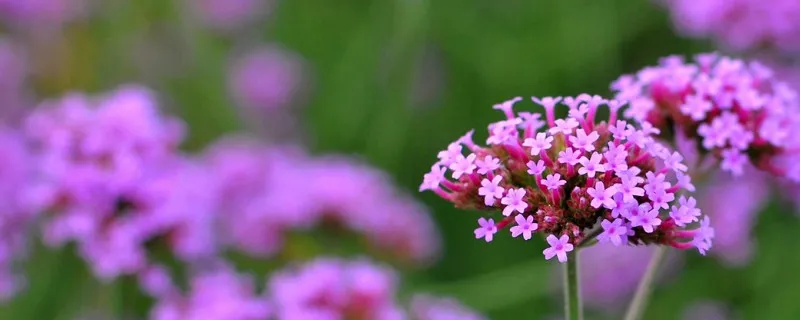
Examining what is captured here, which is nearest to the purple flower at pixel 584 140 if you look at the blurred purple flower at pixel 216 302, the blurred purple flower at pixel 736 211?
the blurred purple flower at pixel 216 302

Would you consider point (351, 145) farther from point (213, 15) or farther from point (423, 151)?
point (213, 15)

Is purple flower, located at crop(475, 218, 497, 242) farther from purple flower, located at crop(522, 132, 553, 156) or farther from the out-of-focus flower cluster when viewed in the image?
the out-of-focus flower cluster

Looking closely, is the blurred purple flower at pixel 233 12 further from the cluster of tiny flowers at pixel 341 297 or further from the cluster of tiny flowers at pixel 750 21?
the cluster of tiny flowers at pixel 341 297

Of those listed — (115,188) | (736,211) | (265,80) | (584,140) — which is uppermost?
(265,80)

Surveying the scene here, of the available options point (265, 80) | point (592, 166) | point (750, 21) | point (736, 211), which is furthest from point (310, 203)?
point (265, 80)

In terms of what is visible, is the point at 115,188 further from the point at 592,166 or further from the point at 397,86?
the point at 592,166

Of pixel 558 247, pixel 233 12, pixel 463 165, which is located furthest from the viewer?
pixel 233 12

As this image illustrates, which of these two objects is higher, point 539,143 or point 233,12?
point 233,12
